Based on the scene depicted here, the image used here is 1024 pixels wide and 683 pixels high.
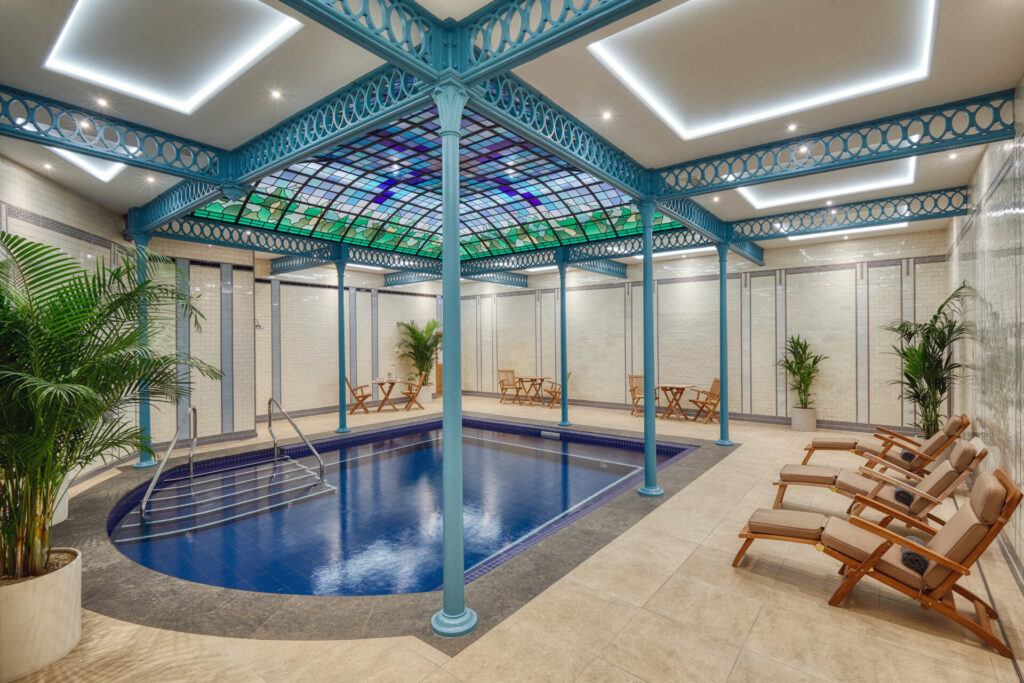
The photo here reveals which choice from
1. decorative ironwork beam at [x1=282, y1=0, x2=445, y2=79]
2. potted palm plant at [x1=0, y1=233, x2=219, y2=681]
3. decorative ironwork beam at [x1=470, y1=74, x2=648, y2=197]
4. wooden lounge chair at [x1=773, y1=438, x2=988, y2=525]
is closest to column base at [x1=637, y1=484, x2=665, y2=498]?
wooden lounge chair at [x1=773, y1=438, x2=988, y2=525]

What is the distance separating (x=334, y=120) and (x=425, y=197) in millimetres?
4369

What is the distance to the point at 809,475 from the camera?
478 centimetres

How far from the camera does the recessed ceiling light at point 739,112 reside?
332 cm

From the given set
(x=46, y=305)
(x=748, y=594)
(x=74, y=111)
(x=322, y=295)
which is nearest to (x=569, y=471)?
(x=748, y=594)

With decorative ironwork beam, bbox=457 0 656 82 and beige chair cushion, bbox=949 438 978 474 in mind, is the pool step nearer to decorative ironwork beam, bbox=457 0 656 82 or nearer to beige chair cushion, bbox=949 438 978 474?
decorative ironwork beam, bbox=457 0 656 82

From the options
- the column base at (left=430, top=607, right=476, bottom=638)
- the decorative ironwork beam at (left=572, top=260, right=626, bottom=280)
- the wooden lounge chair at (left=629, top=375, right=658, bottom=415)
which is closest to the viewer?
the column base at (left=430, top=607, right=476, bottom=638)

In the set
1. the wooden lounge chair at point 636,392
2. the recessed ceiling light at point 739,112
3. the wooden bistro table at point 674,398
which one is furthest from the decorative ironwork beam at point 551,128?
the wooden lounge chair at point 636,392

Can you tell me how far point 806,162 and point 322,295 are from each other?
11.2m

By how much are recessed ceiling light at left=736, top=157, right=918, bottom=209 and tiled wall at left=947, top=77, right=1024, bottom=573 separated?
2.38ft

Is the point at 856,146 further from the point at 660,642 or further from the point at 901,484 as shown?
the point at 660,642

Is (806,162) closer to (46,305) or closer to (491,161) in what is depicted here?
(491,161)

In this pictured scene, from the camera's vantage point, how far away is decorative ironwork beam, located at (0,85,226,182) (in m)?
4.06

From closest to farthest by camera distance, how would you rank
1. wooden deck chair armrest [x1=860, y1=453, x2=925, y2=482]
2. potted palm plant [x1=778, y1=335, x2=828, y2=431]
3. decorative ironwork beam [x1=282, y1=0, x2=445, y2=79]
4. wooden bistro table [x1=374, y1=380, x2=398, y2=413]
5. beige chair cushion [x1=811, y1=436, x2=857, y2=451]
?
decorative ironwork beam [x1=282, y1=0, x2=445, y2=79]
wooden deck chair armrest [x1=860, y1=453, x2=925, y2=482]
beige chair cushion [x1=811, y1=436, x2=857, y2=451]
potted palm plant [x1=778, y1=335, x2=828, y2=431]
wooden bistro table [x1=374, y1=380, x2=398, y2=413]

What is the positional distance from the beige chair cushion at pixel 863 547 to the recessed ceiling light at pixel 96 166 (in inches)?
298
